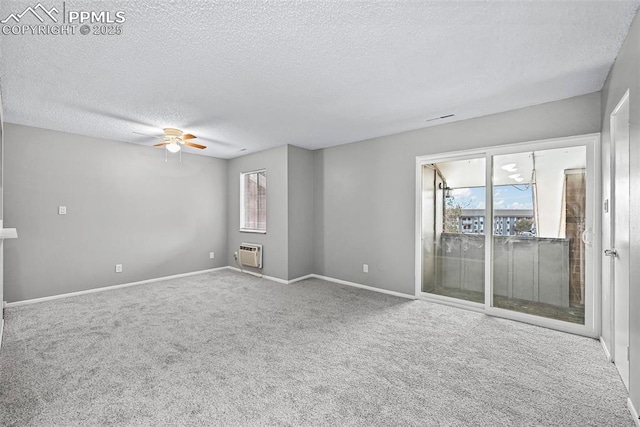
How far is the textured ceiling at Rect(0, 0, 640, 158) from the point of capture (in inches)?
68.3

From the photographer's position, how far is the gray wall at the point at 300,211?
500 cm

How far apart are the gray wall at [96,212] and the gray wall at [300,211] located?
6.72ft

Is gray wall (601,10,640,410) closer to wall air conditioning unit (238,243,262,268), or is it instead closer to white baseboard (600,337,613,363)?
white baseboard (600,337,613,363)

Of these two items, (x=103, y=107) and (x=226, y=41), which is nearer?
(x=226, y=41)

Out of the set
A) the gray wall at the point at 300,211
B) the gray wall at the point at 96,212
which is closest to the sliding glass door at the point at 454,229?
the gray wall at the point at 300,211

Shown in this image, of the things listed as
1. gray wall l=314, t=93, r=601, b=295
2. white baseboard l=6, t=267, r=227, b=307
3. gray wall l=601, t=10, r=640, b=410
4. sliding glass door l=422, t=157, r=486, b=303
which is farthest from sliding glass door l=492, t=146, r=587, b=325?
white baseboard l=6, t=267, r=227, b=307

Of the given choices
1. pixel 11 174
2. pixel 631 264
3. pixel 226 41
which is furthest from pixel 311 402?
pixel 11 174

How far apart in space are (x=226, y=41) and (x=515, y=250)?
3.74 m

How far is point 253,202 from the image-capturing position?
5.88 meters

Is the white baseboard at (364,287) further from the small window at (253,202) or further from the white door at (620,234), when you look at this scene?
the white door at (620,234)

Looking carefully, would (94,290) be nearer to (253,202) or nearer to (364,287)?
(253,202)

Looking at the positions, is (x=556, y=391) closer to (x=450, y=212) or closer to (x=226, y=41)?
(x=450, y=212)

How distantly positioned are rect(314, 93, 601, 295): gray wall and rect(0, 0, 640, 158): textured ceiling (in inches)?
9.2

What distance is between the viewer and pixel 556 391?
Result: 1.99 metres
